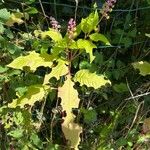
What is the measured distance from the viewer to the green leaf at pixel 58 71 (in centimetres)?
239

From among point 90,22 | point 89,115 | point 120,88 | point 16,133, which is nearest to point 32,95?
point 16,133

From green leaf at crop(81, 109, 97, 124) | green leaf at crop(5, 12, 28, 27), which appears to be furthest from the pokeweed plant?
green leaf at crop(5, 12, 28, 27)

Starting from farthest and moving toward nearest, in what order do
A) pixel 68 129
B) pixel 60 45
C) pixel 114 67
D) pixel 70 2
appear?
pixel 70 2 → pixel 114 67 → pixel 68 129 → pixel 60 45

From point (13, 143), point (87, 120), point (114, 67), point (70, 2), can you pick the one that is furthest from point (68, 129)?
point (70, 2)

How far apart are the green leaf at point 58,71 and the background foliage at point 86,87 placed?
80mm

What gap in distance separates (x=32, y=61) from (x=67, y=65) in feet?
0.74

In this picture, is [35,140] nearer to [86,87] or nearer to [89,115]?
[89,115]

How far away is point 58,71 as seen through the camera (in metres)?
2.40

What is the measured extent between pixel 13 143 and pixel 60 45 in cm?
74

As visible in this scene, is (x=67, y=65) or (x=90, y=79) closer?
(x=90, y=79)

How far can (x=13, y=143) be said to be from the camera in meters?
2.72

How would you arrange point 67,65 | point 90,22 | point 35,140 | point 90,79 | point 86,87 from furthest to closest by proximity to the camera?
point 86,87, point 35,140, point 67,65, point 90,79, point 90,22

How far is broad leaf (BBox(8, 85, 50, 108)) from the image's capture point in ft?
8.18

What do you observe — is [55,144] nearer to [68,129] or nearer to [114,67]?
[68,129]
